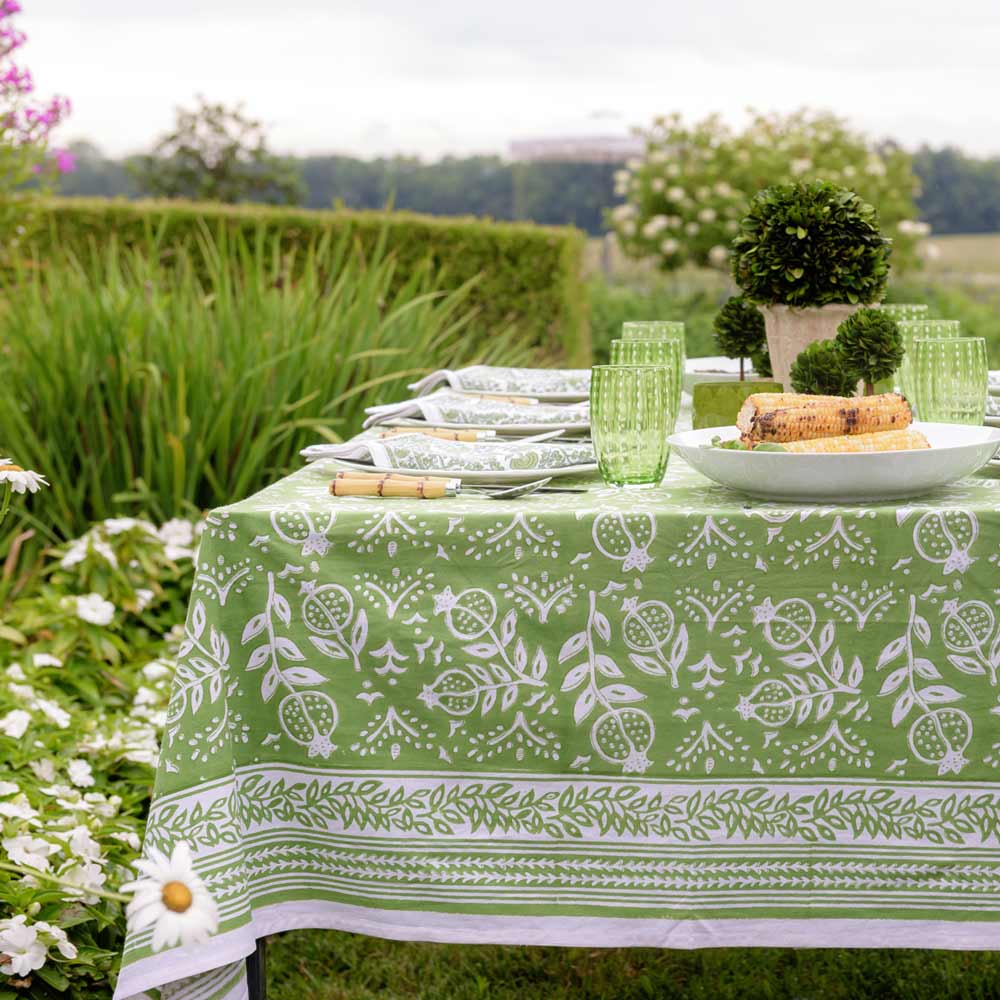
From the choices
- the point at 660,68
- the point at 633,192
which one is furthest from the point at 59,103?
the point at 660,68

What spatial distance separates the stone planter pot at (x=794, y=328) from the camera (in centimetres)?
180

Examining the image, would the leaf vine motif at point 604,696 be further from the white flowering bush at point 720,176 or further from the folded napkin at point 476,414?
the white flowering bush at point 720,176

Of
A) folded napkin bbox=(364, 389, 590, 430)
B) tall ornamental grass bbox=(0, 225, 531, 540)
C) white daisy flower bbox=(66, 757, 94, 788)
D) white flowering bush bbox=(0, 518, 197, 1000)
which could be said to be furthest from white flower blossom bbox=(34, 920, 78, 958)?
tall ornamental grass bbox=(0, 225, 531, 540)

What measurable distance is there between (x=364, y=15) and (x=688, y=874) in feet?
90.9

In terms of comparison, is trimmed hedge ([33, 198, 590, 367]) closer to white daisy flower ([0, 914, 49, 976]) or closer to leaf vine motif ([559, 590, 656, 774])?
white daisy flower ([0, 914, 49, 976])

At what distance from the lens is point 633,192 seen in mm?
13094

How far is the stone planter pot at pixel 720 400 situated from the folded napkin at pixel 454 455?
0.25m

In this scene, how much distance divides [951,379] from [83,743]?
5.20ft

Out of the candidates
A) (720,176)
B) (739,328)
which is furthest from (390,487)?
(720,176)

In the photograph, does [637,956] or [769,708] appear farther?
[637,956]

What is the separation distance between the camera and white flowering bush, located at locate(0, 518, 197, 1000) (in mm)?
1629

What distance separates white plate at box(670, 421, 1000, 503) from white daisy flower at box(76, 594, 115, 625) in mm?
1758

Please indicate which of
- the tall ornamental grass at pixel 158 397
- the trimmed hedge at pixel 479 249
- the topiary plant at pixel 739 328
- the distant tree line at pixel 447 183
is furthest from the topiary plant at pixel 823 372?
the distant tree line at pixel 447 183

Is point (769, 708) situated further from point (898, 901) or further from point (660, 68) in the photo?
point (660, 68)
